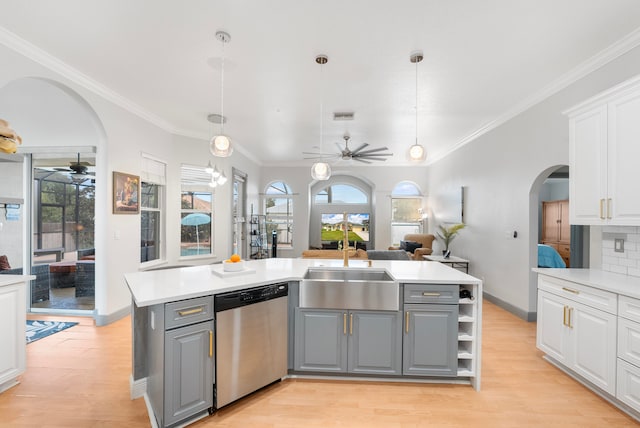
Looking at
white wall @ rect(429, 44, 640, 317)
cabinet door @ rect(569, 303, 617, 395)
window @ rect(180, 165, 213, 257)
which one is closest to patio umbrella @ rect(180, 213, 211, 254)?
window @ rect(180, 165, 213, 257)

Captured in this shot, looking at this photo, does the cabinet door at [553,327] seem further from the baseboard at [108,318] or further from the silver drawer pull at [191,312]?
the baseboard at [108,318]

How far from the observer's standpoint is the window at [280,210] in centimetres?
842

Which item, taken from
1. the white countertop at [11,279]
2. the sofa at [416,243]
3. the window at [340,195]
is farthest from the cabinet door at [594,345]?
the window at [340,195]

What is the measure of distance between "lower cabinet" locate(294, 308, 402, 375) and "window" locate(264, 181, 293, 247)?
6.13 meters

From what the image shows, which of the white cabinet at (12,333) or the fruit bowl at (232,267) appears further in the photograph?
the fruit bowl at (232,267)

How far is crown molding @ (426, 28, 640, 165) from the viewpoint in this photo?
2457 mm

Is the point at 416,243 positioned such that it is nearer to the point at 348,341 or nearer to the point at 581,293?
the point at 581,293

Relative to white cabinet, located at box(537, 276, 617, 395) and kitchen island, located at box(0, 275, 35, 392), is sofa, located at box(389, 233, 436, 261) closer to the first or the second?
white cabinet, located at box(537, 276, 617, 395)

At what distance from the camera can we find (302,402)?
2090 millimetres

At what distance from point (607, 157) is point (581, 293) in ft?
3.69

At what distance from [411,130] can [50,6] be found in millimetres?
4758

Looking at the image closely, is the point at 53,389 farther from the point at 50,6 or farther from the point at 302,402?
the point at 50,6

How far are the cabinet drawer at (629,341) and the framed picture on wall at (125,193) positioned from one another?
5.09m

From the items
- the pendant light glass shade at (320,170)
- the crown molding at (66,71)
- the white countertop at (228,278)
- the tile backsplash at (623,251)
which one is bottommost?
the white countertop at (228,278)
